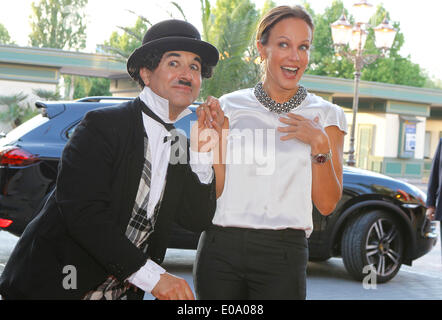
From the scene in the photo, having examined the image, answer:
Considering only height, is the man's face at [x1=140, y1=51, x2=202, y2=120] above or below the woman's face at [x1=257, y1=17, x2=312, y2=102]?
below

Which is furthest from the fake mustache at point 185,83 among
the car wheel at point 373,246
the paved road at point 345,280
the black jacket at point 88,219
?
the car wheel at point 373,246

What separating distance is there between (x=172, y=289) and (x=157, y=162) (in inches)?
17.8

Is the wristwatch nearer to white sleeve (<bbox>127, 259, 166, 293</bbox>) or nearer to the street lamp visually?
white sleeve (<bbox>127, 259, 166, 293</bbox>)

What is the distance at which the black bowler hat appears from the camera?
2279 millimetres

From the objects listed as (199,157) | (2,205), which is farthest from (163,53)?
(2,205)

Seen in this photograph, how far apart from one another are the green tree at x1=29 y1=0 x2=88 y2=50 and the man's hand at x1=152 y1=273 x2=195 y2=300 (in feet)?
162

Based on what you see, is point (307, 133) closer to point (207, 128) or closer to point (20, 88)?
point (207, 128)

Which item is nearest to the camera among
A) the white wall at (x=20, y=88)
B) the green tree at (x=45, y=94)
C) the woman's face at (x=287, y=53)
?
the woman's face at (x=287, y=53)

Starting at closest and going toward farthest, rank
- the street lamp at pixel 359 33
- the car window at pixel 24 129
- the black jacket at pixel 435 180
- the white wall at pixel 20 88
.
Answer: the black jacket at pixel 435 180, the car window at pixel 24 129, the street lamp at pixel 359 33, the white wall at pixel 20 88

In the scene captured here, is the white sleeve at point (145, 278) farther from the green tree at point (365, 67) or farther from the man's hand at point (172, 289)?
the green tree at point (365, 67)

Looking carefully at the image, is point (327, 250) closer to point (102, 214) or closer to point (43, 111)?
point (43, 111)

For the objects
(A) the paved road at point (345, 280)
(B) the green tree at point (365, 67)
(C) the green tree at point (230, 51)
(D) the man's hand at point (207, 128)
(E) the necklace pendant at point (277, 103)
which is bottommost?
(A) the paved road at point (345, 280)

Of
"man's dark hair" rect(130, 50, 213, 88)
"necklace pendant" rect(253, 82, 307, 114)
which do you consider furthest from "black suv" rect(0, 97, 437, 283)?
"necklace pendant" rect(253, 82, 307, 114)

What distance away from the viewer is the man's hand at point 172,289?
6.40 feet
